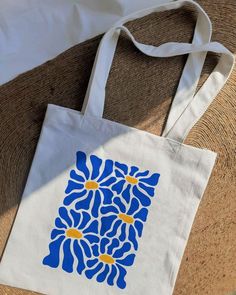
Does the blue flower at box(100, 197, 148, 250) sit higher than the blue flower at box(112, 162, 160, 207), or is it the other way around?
the blue flower at box(112, 162, 160, 207)

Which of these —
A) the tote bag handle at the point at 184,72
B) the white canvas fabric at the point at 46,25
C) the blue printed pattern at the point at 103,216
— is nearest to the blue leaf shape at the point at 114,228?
the blue printed pattern at the point at 103,216

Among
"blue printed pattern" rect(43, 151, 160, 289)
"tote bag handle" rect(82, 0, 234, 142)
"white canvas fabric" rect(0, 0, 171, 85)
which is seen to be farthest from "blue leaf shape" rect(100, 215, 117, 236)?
"white canvas fabric" rect(0, 0, 171, 85)

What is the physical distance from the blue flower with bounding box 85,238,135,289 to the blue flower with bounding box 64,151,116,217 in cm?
5

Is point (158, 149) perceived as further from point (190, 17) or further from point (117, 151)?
point (190, 17)

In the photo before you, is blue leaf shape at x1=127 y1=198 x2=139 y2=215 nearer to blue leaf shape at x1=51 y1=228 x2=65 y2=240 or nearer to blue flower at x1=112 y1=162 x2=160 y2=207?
blue flower at x1=112 y1=162 x2=160 y2=207

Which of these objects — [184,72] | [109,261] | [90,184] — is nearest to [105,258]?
[109,261]

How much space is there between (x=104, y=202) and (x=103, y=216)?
0.02 metres

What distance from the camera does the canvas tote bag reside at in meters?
0.68

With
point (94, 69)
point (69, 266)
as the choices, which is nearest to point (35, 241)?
point (69, 266)

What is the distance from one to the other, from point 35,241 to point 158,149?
23 centimetres

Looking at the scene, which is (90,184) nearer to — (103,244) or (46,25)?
(103,244)

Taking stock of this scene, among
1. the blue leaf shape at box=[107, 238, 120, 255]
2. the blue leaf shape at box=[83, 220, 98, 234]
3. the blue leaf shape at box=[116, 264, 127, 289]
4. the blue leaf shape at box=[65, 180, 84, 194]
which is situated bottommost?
the blue leaf shape at box=[116, 264, 127, 289]

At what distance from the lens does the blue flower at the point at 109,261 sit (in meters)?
0.69

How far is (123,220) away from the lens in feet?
2.26
